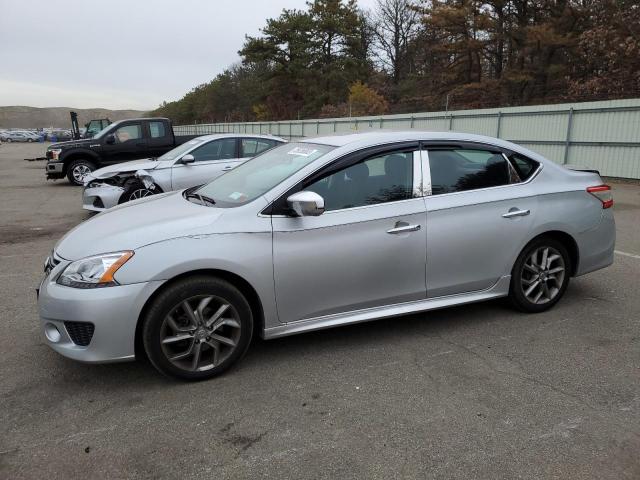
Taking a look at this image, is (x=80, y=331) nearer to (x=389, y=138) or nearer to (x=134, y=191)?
(x=389, y=138)

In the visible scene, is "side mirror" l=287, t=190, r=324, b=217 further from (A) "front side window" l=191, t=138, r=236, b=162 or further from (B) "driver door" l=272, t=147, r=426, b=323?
(A) "front side window" l=191, t=138, r=236, b=162

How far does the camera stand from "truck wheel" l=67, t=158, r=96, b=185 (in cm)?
1501

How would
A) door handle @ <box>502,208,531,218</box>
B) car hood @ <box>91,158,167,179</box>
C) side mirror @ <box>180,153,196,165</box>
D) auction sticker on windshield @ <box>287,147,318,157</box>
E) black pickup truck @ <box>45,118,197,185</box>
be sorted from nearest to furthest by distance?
1. auction sticker on windshield @ <box>287,147,318,157</box>
2. door handle @ <box>502,208,531,218</box>
3. side mirror @ <box>180,153,196,165</box>
4. car hood @ <box>91,158,167,179</box>
5. black pickup truck @ <box>45,118,197,185</box>

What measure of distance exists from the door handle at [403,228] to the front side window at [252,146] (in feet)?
20.3

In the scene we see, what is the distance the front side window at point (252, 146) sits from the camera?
31.7 feet

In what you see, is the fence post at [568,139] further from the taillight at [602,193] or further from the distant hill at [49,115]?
the distant hill at [49,115]

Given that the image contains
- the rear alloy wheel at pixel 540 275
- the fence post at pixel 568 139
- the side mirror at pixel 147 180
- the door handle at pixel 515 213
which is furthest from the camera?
the fence post at pixel 568 139

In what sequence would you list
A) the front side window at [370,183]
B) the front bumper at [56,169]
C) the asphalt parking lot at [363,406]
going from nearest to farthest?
the asphalt parking lot at [363,406] < the front side window at [370,183] < the front bumper at [56,169]

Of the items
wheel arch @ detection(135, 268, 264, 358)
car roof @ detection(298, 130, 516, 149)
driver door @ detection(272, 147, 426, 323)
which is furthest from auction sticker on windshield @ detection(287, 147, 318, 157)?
wheel arch @ detection(135, 268, 264, 358)

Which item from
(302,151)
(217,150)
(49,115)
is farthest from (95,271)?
(49,115)

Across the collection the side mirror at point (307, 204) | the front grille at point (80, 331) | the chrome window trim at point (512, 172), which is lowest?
the front grille at point (80, 331)

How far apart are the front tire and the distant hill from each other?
170m

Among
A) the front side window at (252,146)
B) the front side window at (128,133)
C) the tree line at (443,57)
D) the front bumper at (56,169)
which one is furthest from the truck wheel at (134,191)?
the tree line at (443,57)

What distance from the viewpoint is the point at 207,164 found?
928 centimetres
